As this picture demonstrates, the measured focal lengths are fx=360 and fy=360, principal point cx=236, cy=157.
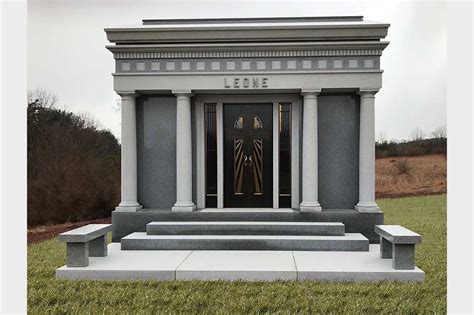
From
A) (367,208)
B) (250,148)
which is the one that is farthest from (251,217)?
(367,208)

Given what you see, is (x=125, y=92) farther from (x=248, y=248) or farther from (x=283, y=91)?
(x=248, y=248)

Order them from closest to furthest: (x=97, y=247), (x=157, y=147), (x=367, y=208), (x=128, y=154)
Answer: (x=97, y=247) < (x=367, y=208) < (x=128, y=154) < (x=157, y=147)

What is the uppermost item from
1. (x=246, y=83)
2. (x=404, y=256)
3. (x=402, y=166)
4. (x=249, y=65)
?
(x=249, y=65)

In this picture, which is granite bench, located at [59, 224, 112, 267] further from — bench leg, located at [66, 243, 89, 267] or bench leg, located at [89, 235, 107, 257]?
bench leg, located at [89, 235, 107, 257]

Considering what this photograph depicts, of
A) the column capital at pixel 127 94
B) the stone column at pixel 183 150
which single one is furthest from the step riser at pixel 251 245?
the column capital at pixel 127 94

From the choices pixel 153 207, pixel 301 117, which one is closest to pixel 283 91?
pixel 301 117

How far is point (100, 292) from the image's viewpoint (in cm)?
552

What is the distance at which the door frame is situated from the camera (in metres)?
9.47

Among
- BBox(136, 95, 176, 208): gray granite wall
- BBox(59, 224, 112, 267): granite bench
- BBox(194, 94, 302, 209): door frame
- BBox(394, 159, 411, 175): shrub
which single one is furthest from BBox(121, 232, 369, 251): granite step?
BBox(394, 159, 411, 175): shrub

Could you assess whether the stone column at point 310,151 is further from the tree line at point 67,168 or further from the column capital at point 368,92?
the tree line at point 67,168

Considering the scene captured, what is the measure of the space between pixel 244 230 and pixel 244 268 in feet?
6.17

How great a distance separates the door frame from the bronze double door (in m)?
0.14

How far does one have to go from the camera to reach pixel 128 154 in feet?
29.8

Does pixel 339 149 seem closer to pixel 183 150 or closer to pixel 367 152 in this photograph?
pixel 367 152
